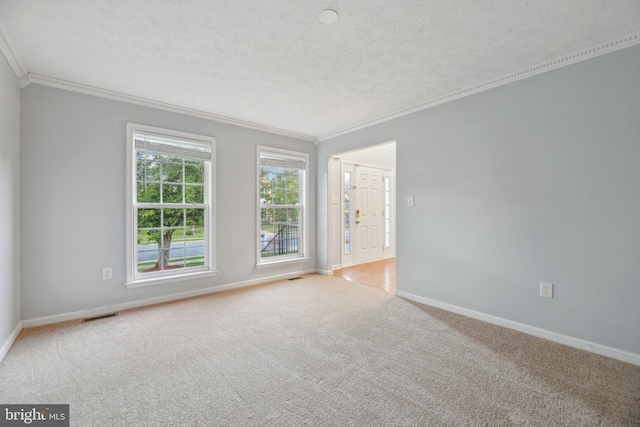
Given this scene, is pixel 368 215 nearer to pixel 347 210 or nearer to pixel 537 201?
pixel 347 210

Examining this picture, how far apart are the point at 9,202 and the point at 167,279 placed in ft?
5.23

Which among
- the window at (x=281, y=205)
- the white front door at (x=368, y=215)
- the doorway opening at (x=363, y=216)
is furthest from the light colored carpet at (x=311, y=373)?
the white front door at (x=368, y=215)

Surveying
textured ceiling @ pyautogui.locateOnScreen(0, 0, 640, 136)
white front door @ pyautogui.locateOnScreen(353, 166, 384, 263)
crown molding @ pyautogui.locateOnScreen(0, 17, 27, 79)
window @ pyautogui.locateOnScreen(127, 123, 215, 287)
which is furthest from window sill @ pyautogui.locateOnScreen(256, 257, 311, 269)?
crown molding @ pyautogui.locateOnScreen(0, 17, 27, 79)

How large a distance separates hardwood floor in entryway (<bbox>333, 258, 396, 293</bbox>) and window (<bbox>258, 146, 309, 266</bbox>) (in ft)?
2.84

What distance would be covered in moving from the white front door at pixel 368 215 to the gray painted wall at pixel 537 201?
2.19 metres

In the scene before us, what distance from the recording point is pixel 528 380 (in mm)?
1867

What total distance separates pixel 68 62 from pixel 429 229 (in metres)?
3.97

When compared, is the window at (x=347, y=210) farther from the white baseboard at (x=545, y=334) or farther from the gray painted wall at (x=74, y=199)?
the gray painted wall at (x=74, y=199)

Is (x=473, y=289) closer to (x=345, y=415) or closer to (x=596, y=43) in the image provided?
(x=345, y=415)

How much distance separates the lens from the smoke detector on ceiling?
183 centimetres

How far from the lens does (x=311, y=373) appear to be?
1955mm

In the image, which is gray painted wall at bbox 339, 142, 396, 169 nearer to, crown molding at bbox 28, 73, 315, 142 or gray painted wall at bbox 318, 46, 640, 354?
crown molding at bbox 28, 73, 315, 142

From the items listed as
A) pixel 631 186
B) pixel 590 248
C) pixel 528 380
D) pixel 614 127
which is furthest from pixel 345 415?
pixel 614 127

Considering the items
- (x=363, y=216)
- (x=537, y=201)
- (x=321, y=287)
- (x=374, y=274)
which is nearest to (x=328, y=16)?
(x=537, y=201)
